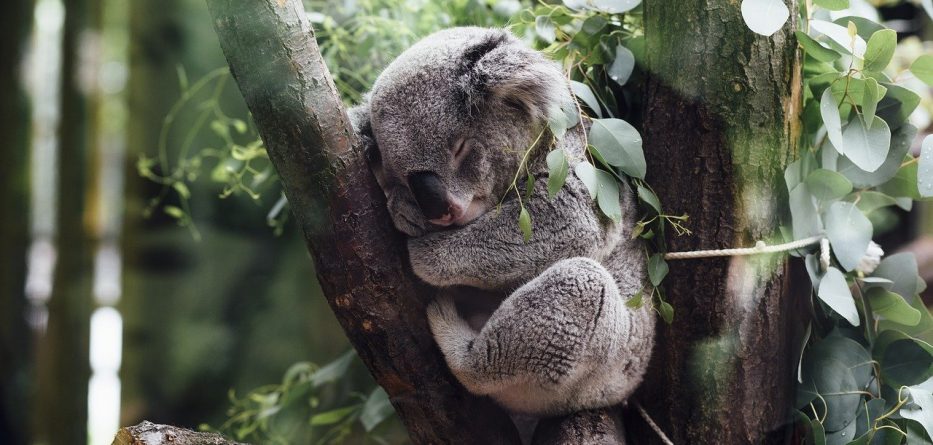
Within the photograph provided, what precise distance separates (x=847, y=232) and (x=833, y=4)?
2.06 ft

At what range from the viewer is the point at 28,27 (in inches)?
185

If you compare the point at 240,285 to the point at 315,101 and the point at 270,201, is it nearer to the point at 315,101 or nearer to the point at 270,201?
the point at 270,201

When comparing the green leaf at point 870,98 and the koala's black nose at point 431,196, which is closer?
the green leaf at point 870,98

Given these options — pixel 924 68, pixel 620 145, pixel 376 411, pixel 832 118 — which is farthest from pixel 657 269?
pixel 376 411

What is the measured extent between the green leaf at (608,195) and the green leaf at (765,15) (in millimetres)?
518

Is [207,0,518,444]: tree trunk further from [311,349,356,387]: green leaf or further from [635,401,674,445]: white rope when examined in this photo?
[311,349,356,387]: green leaf

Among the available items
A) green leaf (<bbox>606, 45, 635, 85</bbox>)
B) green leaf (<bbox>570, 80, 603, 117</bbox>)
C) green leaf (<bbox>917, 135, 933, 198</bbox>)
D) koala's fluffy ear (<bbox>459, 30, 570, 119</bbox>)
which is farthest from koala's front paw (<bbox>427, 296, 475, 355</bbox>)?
green leaf (<bbox>917, 135, 933, 198</bbox>)

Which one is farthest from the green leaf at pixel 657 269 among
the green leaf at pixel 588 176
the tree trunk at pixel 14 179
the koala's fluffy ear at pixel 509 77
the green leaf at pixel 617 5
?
the tree trunk at pixel 14 179

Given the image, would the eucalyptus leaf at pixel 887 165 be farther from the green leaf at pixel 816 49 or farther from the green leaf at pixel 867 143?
the green leaf at pixel 816 49

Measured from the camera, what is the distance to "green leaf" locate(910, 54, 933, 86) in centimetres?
211

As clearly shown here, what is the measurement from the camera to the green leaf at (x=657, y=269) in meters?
2.04

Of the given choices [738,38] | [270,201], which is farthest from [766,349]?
[270,201]

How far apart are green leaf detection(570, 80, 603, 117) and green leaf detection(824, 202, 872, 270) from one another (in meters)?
0.72

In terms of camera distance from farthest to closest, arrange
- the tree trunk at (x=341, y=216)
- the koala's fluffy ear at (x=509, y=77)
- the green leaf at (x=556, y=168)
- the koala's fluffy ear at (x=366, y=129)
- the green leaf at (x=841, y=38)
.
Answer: the koala's fluffy ear at (x=366, y=129) → the koala's fluffy ear at (x=509, y=77) → the green leaf at (x=841, y=38) → the green leaf at (x=556, y=168) → the tree trunk at (x=341, y=216)
